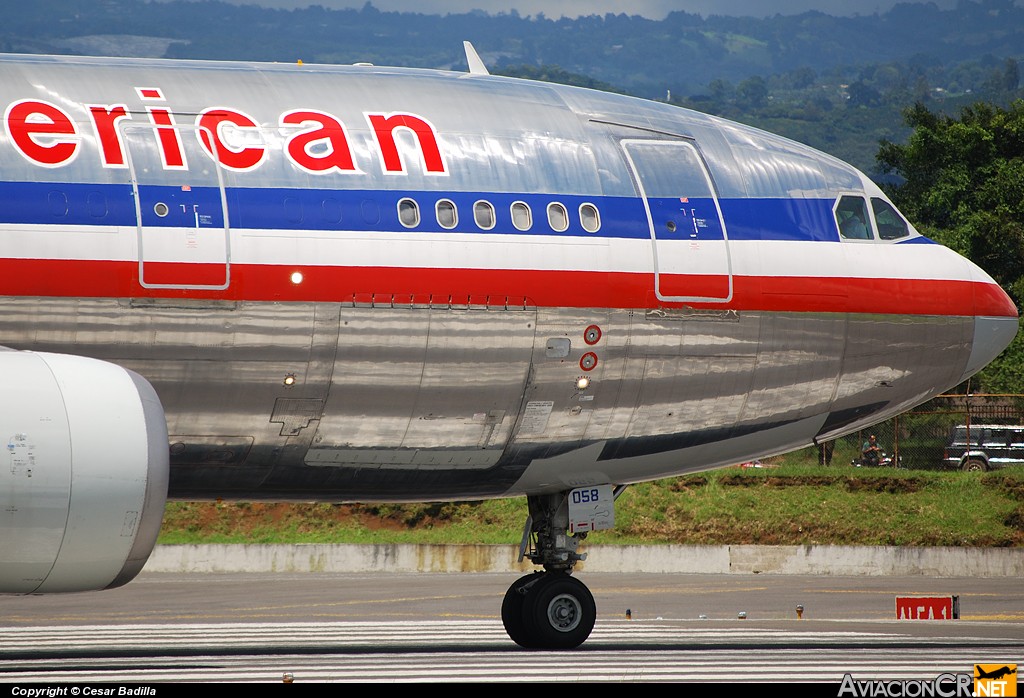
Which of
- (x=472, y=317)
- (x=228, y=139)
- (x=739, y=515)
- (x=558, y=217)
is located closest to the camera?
(x=228, y=139)

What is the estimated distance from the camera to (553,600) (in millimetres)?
16375

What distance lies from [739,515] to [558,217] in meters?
21.9

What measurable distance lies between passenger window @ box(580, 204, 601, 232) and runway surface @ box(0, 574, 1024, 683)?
4.51 meters

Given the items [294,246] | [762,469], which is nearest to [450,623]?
[294,246]

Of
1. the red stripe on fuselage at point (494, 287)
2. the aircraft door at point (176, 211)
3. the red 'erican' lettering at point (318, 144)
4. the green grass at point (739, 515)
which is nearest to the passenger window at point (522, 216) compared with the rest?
the red stripe on fuselage at point (494, 287)

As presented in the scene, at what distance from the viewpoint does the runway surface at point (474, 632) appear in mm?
14578

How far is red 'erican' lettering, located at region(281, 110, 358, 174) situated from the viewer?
14133 mm

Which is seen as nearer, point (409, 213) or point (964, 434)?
point (409, 213)

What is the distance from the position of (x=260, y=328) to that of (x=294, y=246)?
0.84 m

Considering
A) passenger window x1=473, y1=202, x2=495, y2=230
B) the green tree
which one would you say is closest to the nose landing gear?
passenger window x1=473, y1=202, x2=495, y2=230

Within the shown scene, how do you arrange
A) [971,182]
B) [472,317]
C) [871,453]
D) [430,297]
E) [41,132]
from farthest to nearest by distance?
[971,182]
[871,453]
[472,317]
[430,297]
[41,132]

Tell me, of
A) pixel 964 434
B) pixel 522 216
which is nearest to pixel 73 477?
pixel 522 216

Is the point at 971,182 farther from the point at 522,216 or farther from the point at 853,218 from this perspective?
the point at 522,216

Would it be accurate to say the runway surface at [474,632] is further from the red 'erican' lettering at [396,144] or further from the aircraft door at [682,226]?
the red 'erican' lettering at [396,144]
